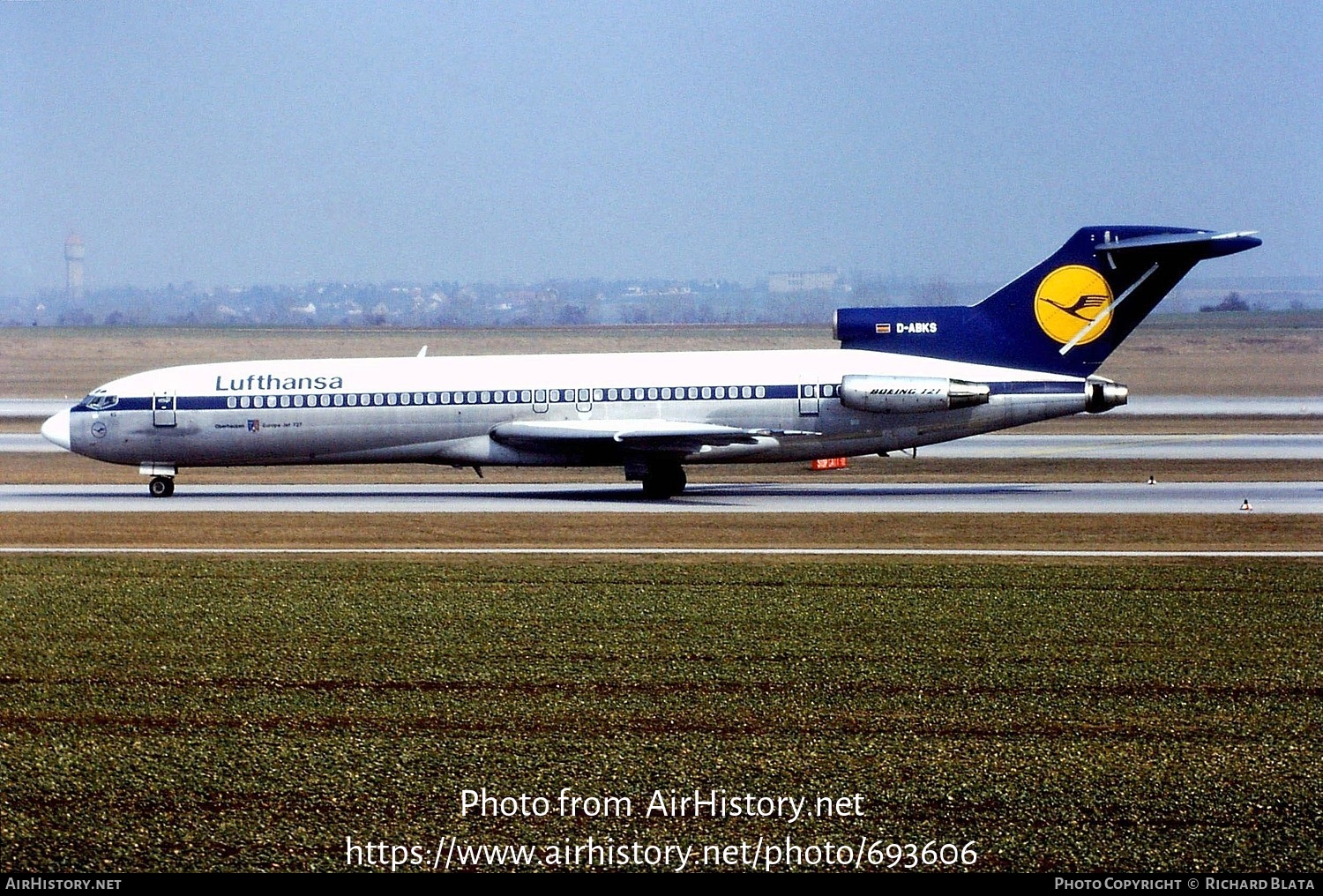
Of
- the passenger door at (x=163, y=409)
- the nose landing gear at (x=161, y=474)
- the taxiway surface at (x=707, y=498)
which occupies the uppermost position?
the passenger door at (x=163, y=409)

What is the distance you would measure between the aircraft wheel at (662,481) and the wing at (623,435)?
797 millimetres

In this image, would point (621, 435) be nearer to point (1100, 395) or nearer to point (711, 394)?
point (711, 394)

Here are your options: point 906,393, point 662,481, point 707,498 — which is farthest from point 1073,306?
point 662,481

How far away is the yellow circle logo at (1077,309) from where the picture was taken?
32.6m

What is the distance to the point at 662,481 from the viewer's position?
3222cm

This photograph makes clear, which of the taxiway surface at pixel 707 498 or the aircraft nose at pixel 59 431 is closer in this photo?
the taxiway surface at pixel 707 498

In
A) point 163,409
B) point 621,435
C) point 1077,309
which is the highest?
point 1077,309

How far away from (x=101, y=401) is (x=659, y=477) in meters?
12.4

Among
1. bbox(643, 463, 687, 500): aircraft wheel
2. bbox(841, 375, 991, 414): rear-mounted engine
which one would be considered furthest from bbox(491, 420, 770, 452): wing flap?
bbox(841, 375, 991, 414): rear-mounted engine

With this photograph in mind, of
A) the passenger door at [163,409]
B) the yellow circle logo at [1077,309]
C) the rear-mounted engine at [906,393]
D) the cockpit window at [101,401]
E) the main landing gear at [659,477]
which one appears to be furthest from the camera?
the cockpit window at [101,401]

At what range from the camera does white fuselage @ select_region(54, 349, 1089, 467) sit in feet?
104

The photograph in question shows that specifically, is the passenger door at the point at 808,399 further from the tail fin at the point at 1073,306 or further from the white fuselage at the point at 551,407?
the tail fin at the point at 1073,306

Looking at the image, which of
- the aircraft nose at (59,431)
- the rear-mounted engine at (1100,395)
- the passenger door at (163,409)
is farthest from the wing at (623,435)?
the aircraft nose at (59,431)

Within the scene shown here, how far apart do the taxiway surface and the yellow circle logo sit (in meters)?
3.41
